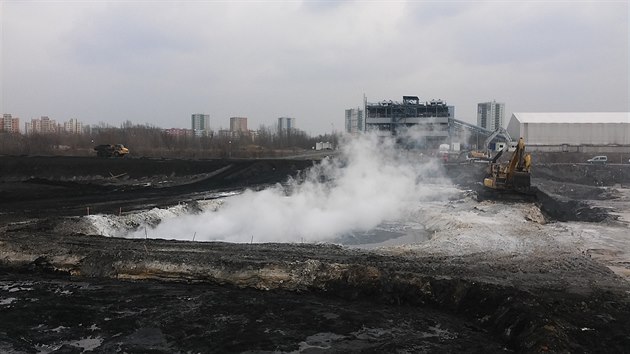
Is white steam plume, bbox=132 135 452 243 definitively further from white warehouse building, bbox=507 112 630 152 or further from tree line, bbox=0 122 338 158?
white warehouse building, bbox=507 112 630 152

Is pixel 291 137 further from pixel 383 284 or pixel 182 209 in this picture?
pixel 383 284

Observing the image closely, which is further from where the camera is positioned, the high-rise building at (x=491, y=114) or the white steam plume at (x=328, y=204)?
the high-rise building at (x=491, y=114)

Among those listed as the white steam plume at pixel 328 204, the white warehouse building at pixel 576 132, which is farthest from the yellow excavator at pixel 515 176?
the white warehouse building at pixel 576 132

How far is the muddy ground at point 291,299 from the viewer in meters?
8.08

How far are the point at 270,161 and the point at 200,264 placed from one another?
98.1ft

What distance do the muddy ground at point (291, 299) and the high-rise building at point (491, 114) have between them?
122 meters

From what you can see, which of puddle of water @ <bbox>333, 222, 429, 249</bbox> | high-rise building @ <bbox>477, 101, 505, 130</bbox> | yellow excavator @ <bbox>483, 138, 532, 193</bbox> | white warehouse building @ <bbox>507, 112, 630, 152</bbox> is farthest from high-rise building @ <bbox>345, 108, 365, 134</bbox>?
high-rise building @ <bbox>477, 101, 505, 130</bbox>

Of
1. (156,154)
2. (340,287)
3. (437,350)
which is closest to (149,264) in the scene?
(340,287)

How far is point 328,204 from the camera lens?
23.9 metres

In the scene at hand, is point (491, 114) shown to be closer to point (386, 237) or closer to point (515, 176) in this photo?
point (515, 176)

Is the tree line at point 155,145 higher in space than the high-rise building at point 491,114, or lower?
lower

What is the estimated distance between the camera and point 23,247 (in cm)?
1325

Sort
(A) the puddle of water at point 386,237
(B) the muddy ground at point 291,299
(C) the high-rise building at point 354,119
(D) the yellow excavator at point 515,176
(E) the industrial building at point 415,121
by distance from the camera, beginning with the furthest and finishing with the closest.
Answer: (C) the high-rise building at point 354,119 < (E) the industrial building at point 415,121 < (D) the yellow excavator at point 515,176 < (A) the puddle of water at point 386,237 < (B) the muddy ground at point 291,299

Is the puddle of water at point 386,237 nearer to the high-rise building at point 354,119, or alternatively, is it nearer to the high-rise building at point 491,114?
the high-rise building at point 354,119
